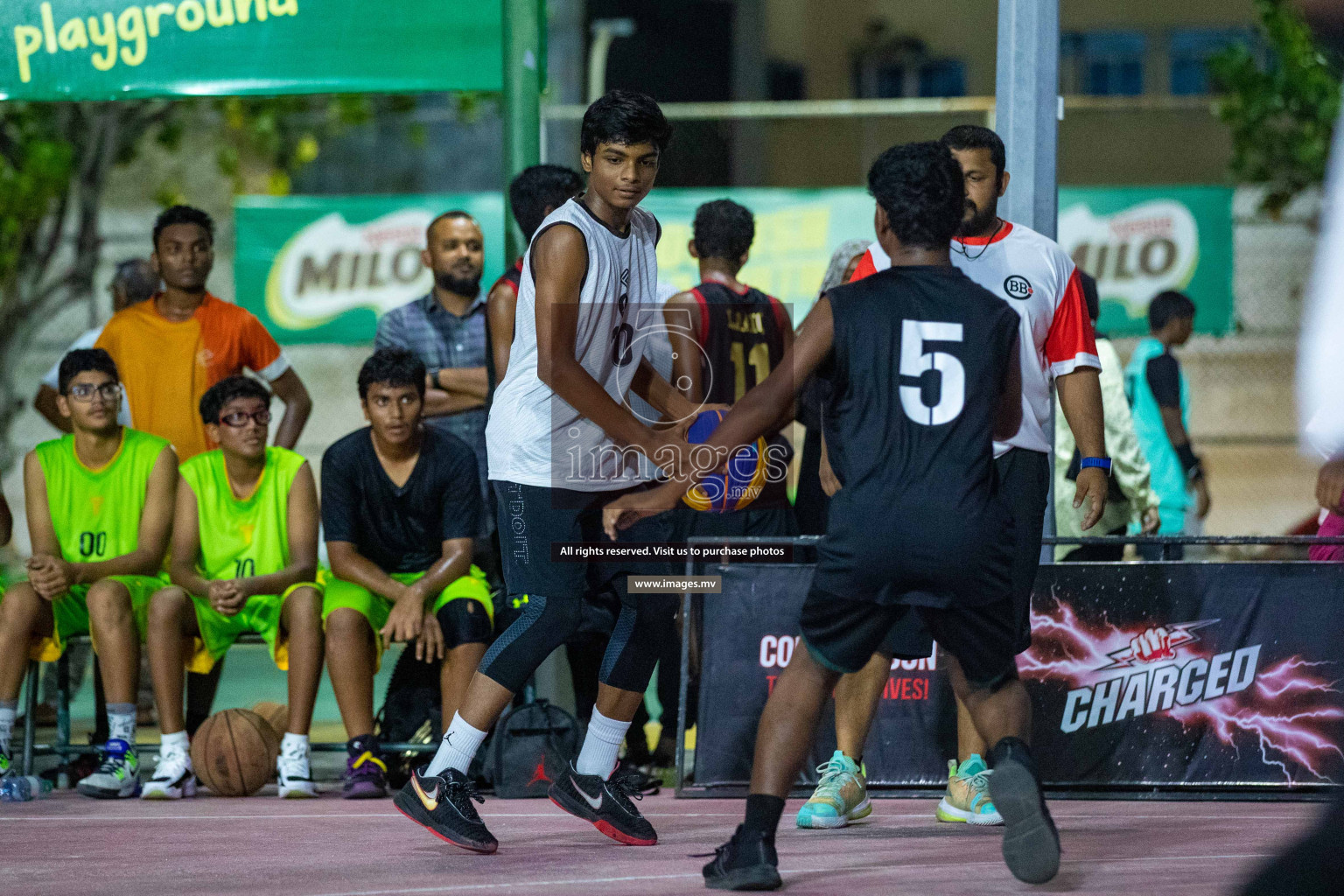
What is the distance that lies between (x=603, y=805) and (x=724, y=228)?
109 inches

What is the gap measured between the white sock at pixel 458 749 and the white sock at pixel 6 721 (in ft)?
8.43

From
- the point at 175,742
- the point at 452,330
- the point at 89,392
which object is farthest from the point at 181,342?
the point at 175,742

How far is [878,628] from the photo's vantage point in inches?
162

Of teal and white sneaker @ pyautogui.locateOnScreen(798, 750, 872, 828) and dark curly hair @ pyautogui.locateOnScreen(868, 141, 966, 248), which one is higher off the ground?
dark curly hair @ pyautogui.locateOnScreen(868, 141, 966, 248)

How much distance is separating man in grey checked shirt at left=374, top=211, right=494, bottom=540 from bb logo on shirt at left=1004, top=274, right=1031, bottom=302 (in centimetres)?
300

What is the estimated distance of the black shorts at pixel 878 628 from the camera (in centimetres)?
409

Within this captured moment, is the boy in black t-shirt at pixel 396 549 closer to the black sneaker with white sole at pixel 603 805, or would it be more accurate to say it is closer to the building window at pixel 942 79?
the black sneaker with white sole at pixel 603 805

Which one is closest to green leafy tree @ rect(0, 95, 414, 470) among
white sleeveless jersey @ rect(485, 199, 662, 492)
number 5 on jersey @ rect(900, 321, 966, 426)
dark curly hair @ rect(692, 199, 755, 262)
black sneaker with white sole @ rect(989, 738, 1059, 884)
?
dark curly hair @ rect(692, 199, 755, 262)

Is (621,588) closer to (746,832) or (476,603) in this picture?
(746,832)

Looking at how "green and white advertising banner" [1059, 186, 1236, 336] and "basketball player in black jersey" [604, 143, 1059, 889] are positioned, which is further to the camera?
"green and white advertising banner" [1059, 186, 1236, 336]

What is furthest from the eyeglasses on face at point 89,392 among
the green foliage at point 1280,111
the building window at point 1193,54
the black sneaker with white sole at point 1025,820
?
the building window at point 1193,54

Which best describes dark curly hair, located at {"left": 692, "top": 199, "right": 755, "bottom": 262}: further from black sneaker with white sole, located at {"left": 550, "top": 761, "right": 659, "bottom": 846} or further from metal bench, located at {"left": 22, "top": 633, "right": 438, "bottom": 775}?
black sneaker with white sole, located at {"left": 550, "top": 761, "right": 659, "bottom": 846}

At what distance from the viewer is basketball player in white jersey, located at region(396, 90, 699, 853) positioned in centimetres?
462

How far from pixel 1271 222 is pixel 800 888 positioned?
41.0ft
